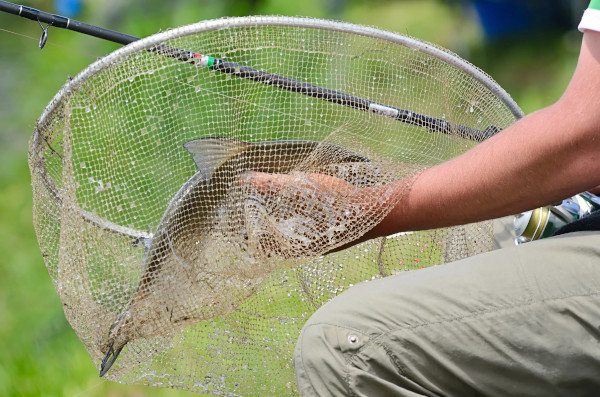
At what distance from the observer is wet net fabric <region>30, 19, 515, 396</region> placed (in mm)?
1616

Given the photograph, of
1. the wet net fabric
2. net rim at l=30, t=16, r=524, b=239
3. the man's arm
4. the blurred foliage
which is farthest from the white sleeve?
the blurred foliage

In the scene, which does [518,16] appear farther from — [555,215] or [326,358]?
[326,358]

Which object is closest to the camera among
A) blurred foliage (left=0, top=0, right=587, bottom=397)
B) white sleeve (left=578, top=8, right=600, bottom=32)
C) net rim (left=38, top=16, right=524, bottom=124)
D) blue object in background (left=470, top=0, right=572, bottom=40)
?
white sleeve (left=578, top=8, right=600, bottom=32)

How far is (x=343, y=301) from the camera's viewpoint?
133cm

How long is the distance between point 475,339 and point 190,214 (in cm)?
71

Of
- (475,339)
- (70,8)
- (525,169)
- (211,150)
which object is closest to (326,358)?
(475,339)

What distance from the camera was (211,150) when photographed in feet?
5.49

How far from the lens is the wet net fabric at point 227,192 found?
5.30 ft

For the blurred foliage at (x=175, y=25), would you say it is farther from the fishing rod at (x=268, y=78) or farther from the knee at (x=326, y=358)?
the knee at (x=326, y=358)

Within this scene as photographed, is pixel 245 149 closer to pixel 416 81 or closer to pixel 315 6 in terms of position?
pixel 416 81

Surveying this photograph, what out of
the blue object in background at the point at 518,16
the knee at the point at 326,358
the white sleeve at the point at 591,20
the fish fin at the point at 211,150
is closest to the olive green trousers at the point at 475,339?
the knee at the point at 326,358

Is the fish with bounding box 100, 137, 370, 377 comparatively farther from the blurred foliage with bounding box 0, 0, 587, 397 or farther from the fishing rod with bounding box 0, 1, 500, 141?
the blurred foliage with bounding box 0, 0, 587, 397

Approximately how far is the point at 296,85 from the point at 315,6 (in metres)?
3.29

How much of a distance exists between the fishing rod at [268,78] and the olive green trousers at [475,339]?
0.70 metres
